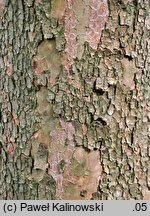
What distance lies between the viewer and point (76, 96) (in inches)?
Answer: 55.6

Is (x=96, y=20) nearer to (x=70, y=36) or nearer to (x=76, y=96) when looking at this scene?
(x=70, y=36)

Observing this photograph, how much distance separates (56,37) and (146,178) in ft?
1.78

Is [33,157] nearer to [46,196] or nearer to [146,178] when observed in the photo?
[46,196]

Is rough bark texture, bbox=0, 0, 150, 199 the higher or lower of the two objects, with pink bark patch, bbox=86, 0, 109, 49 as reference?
lower

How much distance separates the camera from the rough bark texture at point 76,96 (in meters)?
1.40

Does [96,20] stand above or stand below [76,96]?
above

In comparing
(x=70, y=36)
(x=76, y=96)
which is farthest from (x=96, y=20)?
(x=76, y=96)

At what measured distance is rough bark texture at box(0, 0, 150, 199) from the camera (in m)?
1.40

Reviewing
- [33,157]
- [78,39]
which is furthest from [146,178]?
[78,39]

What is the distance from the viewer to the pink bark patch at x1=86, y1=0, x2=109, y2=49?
4.53ft

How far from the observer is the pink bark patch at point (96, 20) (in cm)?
138

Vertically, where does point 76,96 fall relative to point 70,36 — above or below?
below

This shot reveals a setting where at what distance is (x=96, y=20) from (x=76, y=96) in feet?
0.77

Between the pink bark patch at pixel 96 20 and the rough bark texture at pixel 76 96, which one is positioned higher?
the pink bark patch at pixel 96 20
